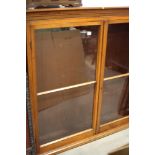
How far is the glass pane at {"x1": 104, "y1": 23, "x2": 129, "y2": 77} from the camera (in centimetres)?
183

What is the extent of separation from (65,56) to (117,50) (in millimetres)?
558

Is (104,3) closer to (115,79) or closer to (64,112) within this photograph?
(115,79)

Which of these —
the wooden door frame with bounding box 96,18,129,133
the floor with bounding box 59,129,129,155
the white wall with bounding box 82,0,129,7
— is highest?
the white wall with bounding box 82,0,129,7

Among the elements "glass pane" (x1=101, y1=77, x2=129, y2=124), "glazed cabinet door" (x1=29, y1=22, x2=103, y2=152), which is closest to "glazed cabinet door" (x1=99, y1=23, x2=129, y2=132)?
"glass pane" (x1=101, y1=77, x2=129, y2=124)

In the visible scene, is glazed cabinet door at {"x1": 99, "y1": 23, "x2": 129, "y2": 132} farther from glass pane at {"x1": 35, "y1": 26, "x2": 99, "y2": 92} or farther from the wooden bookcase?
glass pane at {"x1": 35, "y1": 26, "x2": 99, "y2": 92}

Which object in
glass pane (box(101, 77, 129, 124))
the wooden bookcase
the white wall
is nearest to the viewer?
the wooden bookcase

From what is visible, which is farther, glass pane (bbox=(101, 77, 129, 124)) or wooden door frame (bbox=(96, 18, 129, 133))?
glass pane (bbox=(101, 77, 129, 124))

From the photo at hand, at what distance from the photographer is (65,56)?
1.63 m

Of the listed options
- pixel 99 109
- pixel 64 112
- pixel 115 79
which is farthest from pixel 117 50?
pixel 64 112

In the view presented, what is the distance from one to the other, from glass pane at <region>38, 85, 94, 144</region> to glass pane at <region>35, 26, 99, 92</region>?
9cm

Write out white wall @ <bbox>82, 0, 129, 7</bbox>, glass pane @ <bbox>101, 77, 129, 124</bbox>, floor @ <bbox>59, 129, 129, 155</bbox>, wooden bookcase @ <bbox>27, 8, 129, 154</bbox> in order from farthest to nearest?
Result: glass pane @ <bbox>101, 77, 129, 124</bbox>, floor @ <bbox>59, 129, 129, 155</bbox>, white wall @ <bbox>82, 0, 129, 7</bbox>, wooden bookcase @ <bbox>27, 8, 129, 154</bbox>

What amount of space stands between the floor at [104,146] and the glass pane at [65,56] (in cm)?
56

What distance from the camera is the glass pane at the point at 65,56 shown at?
150 centimetres

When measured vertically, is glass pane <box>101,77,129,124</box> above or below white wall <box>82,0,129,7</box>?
below
